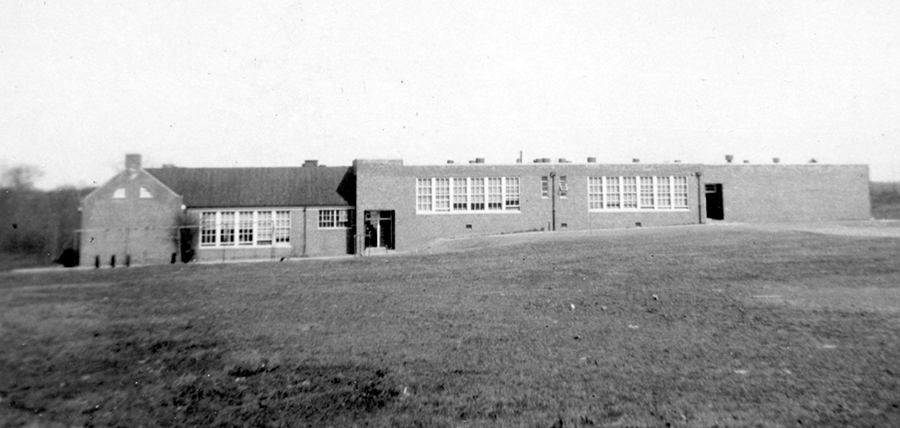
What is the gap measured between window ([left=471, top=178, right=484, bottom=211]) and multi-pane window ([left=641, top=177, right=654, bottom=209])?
12.1m

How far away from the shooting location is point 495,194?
133 ft

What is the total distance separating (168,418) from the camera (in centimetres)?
532

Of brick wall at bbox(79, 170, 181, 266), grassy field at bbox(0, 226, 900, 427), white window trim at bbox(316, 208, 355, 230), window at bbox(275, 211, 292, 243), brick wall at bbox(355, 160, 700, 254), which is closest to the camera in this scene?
grassy field at bbox(0, 226, 900, 427)

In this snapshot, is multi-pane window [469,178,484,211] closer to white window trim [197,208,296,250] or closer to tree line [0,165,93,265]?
white window trim [197,208,296,250]

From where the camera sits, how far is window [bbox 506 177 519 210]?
40.4 metres

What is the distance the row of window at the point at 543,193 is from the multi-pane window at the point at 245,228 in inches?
390

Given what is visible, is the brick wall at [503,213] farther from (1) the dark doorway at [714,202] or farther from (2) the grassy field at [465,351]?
(2) the grassy field at [465,351]

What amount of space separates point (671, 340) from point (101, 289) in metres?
11.0

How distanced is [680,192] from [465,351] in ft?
126

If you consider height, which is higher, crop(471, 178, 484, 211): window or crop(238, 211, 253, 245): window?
crop(471, 178, 484, 211): window

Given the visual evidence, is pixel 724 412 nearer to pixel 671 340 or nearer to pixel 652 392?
pixel 652 392

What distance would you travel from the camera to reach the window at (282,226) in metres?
39.5

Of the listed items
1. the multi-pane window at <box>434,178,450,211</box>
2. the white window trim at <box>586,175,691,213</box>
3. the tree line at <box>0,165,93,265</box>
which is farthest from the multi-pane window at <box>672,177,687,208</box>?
the tree line at <box>0,165,93,265</box>

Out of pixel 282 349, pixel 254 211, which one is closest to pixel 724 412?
pixel 282 349
